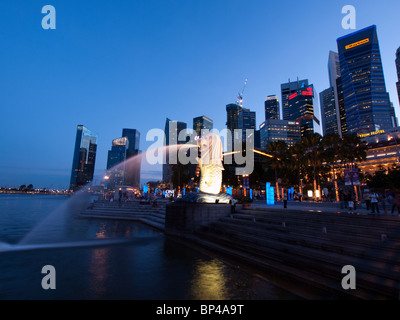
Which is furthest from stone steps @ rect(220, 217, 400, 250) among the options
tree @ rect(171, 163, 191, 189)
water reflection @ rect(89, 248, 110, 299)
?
tree @ rect(171, 163, 191, 189)

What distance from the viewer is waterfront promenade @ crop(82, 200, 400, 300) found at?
5406 millimetres

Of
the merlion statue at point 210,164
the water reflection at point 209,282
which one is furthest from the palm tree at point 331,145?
the water reflection at point 209,282

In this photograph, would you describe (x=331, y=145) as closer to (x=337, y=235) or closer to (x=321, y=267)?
(x=337, y=235)

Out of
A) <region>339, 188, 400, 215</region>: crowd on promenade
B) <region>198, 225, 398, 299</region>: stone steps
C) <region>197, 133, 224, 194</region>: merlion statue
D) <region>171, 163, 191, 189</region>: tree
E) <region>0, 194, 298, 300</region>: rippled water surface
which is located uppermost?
<region>171, 163, 191, 189</region>: tree

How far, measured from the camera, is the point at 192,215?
14.2 m

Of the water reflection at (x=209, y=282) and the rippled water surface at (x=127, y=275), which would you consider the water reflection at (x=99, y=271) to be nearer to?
the rippled water surface at (x=127, y=275)

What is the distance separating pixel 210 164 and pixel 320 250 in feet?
37.0

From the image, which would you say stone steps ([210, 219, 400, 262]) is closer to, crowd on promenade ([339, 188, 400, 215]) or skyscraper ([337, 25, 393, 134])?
crowd on promenade ([339, 188, 400, 215])

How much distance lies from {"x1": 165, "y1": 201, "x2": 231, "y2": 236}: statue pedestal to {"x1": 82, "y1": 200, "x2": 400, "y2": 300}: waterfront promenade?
1.57m

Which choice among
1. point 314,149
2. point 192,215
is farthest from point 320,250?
point 314,149

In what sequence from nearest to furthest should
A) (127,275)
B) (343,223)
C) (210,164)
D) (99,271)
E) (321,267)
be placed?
1. (321,267)
2. (127,275)
3. (99,271)
4. (343,223)
5. (210,164)

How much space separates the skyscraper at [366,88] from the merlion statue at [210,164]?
199 meters

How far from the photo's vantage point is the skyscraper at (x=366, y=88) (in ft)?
570
